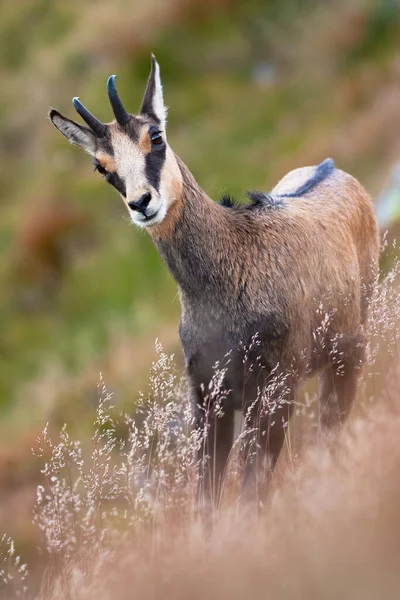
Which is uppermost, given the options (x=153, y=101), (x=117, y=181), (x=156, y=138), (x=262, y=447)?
(x=153, y=101)

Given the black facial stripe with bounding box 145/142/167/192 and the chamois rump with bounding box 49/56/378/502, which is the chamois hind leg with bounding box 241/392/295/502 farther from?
the black facial stripe with bounding box 145/142/167/192

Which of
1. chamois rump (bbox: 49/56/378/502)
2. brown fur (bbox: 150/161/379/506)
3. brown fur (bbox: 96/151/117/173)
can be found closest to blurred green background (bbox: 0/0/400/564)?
brown fur (bbox: 150/161/379/506)

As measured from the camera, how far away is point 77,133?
7910mm

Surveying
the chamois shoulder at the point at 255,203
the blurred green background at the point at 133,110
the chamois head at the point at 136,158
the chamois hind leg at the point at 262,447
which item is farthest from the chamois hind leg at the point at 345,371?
the blurred green background at the point at 133,110

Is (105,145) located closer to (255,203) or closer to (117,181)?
(117,181)

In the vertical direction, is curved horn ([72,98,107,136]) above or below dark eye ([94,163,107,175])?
above

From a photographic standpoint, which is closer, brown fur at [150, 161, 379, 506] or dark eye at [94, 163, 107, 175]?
brown fur at [150, 161, 379, 506]

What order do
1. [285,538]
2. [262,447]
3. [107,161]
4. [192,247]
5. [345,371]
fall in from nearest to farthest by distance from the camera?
[285,538], [262,447], [107,161], [192,247], [345,371]

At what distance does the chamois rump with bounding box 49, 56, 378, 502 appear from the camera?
7.37 meters

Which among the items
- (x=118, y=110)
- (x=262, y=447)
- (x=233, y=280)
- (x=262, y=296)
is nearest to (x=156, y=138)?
(x=118, y=110)

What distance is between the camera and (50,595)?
21.2ft

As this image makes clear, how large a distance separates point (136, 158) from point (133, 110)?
20.1 metres

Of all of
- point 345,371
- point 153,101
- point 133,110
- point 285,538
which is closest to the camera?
point 285,538

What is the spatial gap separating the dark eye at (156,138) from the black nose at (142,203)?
65 centimetres
